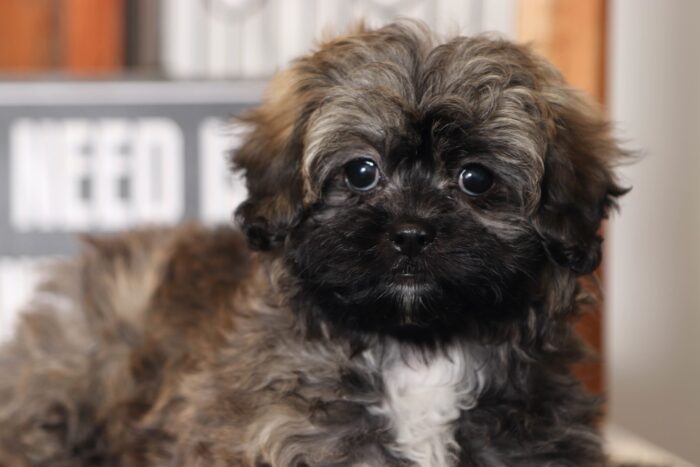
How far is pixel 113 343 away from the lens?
234 cm

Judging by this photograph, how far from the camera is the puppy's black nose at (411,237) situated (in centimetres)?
156

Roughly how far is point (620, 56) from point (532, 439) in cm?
194

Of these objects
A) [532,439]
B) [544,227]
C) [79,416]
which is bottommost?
[79,416]

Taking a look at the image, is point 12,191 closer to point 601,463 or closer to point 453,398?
point 453,398

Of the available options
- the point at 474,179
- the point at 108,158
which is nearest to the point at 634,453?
the point at 474,179

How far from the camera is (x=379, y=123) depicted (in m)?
1.63

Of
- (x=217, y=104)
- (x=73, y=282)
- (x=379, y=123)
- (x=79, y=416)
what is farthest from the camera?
(x=217, y=104)

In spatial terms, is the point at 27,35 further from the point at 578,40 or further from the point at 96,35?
the point at 578,40

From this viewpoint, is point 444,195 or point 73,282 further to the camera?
point 73,282

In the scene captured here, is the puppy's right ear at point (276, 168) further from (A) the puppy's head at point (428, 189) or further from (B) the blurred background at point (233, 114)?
(B) the blurred background at point (233, 114)

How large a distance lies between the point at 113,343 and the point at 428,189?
3.10 feet

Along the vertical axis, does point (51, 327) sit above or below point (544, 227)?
below

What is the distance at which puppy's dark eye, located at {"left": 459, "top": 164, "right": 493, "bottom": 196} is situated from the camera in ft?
5.43

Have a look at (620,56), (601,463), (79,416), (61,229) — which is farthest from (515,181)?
(620,56)
